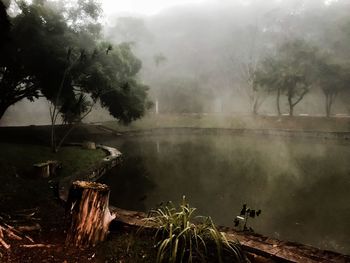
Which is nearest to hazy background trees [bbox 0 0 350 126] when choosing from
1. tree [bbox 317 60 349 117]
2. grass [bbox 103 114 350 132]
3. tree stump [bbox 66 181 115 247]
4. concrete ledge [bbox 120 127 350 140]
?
tree [bbox 317 60 349 117]

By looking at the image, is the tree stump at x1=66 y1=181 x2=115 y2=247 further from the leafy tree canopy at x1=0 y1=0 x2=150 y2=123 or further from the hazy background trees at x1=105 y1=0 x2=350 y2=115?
the hazy background trees at x1=105 y1=0 x2=350 y2=115

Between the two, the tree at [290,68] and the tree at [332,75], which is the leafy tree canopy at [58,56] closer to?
the tree at [290,68]

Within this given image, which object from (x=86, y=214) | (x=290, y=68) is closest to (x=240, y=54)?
(x=290, y=68)

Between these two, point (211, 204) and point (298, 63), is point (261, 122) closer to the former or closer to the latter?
point (298, 63)

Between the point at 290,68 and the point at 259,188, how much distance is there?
2660 centimetres

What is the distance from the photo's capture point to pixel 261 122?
40406mm

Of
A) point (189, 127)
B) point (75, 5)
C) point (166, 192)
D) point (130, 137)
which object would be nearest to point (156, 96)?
point (189, 127)

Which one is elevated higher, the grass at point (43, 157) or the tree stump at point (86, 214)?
the tree stump at point (86, 214)

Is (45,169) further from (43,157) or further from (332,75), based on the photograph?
(332,75)

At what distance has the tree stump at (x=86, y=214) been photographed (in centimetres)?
446

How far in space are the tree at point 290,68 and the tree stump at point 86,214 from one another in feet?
113

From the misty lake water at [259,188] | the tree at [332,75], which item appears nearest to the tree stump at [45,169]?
the misty lake water at [259,188]

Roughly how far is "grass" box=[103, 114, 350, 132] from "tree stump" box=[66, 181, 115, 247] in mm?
33649

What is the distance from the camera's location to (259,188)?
41.6 feet
